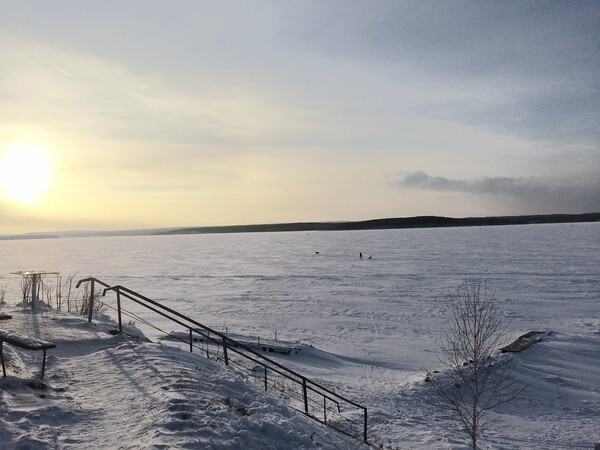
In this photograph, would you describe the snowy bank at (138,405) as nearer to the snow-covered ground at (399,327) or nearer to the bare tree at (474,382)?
the snow-covered ground at (399,327)

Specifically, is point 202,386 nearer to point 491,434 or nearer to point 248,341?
point 491,434

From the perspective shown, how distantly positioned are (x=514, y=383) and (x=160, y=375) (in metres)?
17.6

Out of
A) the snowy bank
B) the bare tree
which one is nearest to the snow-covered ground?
the snowy bank

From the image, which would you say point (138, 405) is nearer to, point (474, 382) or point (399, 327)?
point (474, 382)

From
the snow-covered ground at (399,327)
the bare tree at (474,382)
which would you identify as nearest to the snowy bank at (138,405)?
the snow-covered ground at (399,327)

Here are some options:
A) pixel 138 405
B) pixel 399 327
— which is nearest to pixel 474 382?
pixel 138 405

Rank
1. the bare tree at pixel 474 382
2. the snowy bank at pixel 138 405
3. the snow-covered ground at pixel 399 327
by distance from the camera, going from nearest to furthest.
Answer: the snowy bank at pixel 138 405 → the snow-covered ground at pixel 399 327 → the bare tree at pixel 474 382

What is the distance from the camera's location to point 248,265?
3091 inches

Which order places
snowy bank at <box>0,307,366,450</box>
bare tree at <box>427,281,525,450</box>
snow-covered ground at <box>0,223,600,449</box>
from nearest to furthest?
snowy bank at <box>0,307,366,450</box> → snow-covered ground at <box>0,223,600,449</box> → bare tree at <box>427,281,525,450</box>

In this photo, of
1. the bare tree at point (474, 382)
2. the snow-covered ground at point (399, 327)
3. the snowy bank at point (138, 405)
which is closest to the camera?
the snowy bank at point (138, 405)

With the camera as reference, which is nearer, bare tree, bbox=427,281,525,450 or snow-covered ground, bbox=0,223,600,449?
snow-covered ground, bbox=0,223,600,449

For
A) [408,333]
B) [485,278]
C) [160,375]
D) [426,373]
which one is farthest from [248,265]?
[160,375]

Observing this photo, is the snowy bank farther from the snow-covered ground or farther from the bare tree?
the bare tree

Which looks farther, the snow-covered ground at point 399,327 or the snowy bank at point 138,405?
the snow-covered ground at point 399,327
